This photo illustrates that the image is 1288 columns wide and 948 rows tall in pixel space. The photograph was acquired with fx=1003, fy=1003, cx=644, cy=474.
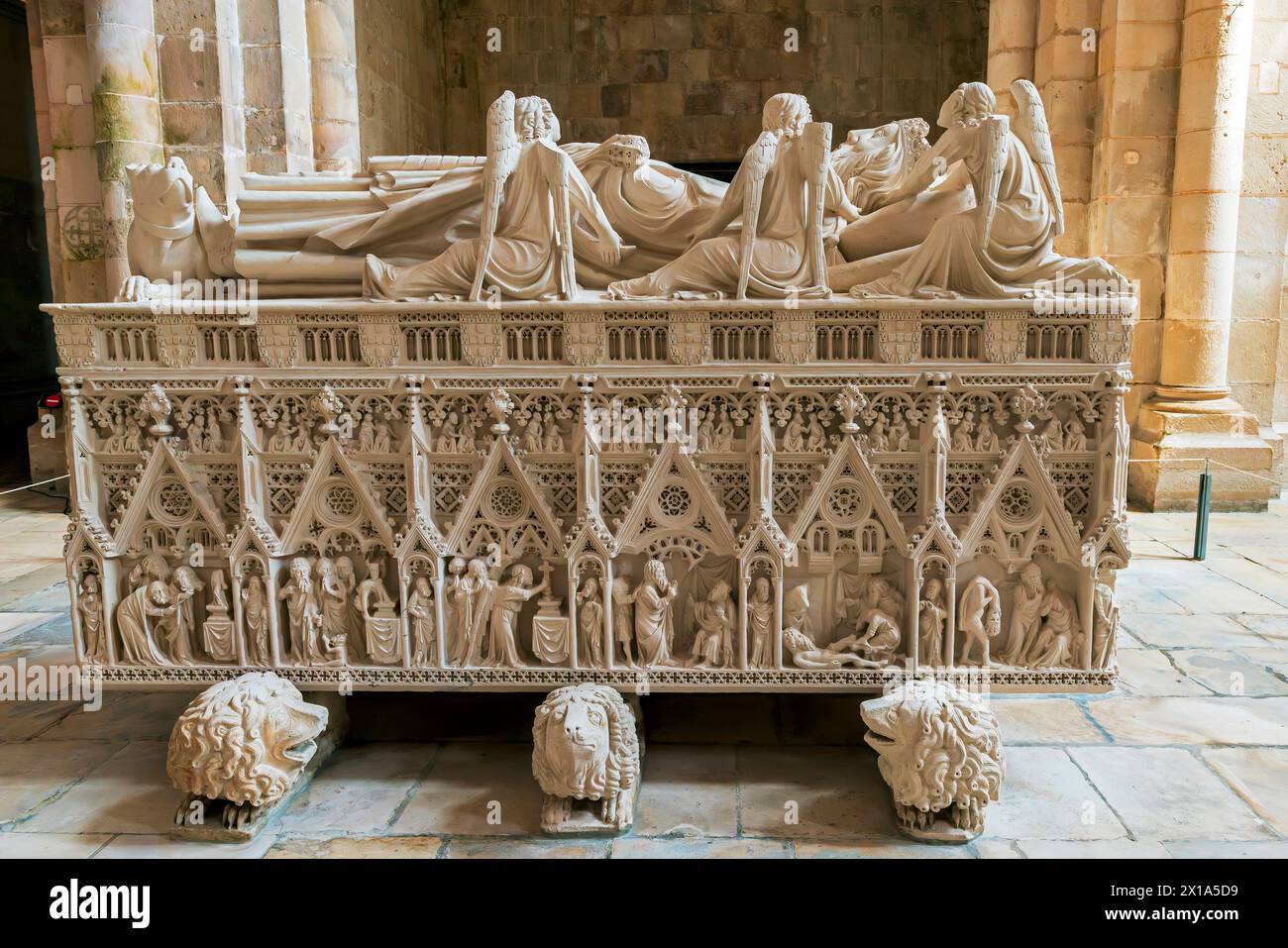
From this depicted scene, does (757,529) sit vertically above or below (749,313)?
below

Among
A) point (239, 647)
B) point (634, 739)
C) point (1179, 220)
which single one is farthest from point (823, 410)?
point (1179, 220)

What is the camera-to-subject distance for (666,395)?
4.20 meters

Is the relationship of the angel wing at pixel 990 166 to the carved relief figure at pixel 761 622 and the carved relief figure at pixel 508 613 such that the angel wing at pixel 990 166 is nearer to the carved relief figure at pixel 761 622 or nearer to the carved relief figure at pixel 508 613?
the carved relief figure at pixel 761 622

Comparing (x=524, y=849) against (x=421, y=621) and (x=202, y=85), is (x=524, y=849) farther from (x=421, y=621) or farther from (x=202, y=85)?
(x=202, y=85)

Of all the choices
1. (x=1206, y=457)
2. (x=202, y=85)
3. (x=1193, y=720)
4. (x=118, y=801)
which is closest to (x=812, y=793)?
(x=1193, y=720)

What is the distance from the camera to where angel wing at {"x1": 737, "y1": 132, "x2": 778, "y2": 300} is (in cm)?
421

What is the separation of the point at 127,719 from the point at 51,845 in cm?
130

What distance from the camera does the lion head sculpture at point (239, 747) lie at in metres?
3.95

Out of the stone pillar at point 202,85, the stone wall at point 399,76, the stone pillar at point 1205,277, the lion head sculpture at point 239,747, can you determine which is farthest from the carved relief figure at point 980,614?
the stone wall at point 399,76

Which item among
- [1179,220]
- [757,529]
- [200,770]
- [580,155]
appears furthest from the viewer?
[1179,220]

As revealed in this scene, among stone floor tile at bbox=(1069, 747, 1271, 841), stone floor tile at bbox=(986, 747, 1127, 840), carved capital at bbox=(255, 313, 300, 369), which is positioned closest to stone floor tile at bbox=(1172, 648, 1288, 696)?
stone floor tile at bbox=(1069, 747, 1271, 841)

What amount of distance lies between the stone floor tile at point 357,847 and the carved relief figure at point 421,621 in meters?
0.79

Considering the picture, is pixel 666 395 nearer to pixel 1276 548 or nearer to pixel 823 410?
pixel 823 410
